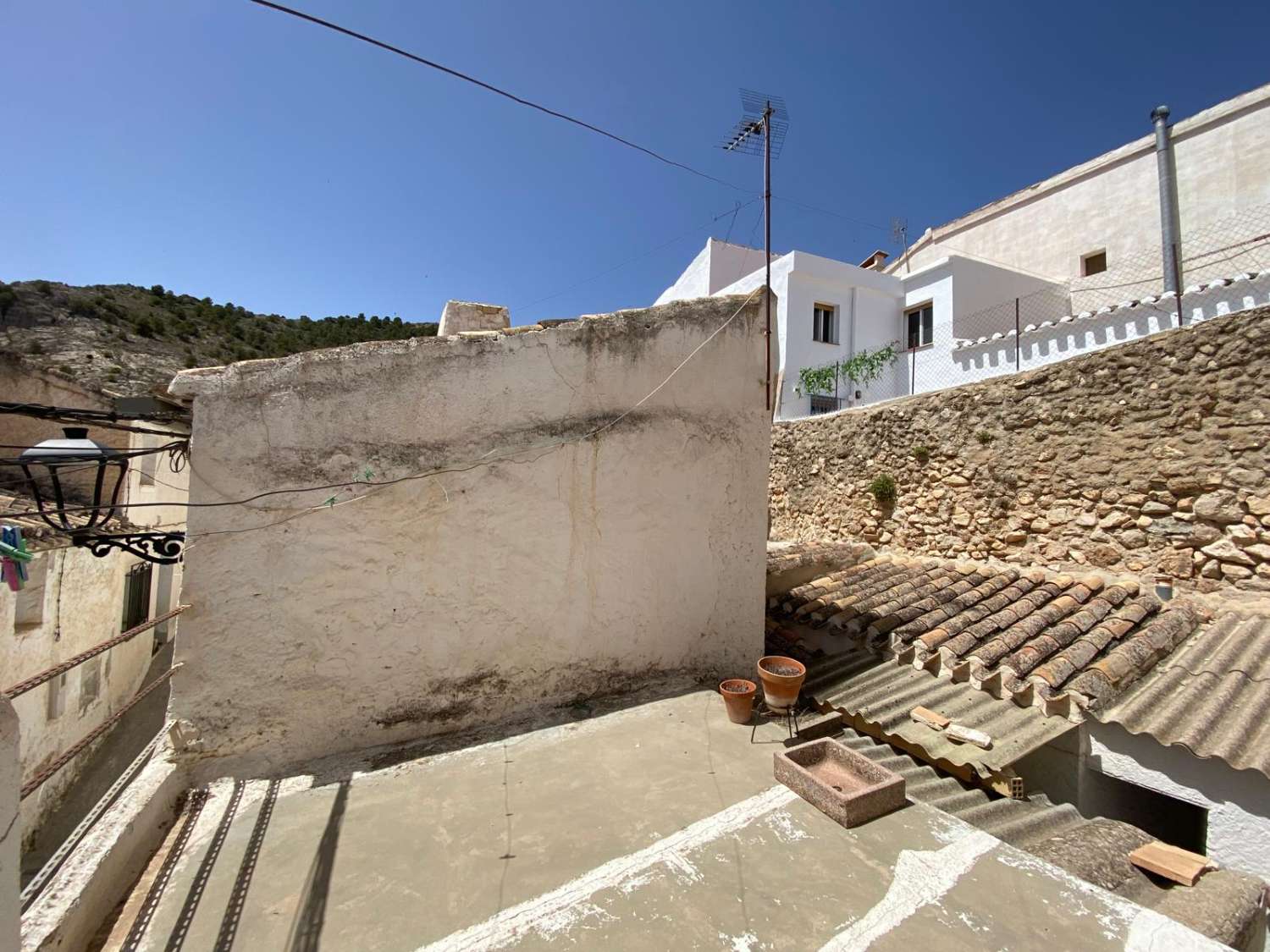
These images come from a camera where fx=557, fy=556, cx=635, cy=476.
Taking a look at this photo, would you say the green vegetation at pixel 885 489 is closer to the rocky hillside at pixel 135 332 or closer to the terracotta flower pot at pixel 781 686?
the terracotta flower pot at pixel 781 686

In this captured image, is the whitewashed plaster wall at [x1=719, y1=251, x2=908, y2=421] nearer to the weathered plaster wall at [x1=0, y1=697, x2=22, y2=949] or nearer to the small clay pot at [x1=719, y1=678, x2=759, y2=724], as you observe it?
the small clay pot at [x1=719, y1=678, x2=759, y2=724]

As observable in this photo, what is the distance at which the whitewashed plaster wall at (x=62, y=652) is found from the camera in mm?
7215

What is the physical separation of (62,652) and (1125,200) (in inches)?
1015

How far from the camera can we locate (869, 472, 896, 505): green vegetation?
9523 millimetres

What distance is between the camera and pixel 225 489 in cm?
367

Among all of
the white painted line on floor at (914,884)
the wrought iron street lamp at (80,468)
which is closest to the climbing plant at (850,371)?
the white painted line on floor at (914,884)

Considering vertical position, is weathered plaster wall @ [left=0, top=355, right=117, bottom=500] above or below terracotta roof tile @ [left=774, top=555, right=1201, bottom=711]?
above

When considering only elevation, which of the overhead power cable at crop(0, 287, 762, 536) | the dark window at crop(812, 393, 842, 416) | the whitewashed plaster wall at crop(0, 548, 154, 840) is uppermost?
the dark window at crop(812, 393, 842, 416)

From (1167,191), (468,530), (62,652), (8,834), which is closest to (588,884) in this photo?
(8,834)

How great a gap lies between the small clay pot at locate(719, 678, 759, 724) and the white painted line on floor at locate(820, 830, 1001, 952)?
159 cm

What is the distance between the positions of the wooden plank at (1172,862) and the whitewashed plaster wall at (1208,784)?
3.68ft

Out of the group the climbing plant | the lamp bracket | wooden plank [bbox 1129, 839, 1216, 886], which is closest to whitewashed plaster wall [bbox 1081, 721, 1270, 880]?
wooden plank [bbox 1129, 839, 1216, 886]

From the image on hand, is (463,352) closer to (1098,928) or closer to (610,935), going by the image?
(610,935)

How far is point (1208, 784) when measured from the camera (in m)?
4.16
